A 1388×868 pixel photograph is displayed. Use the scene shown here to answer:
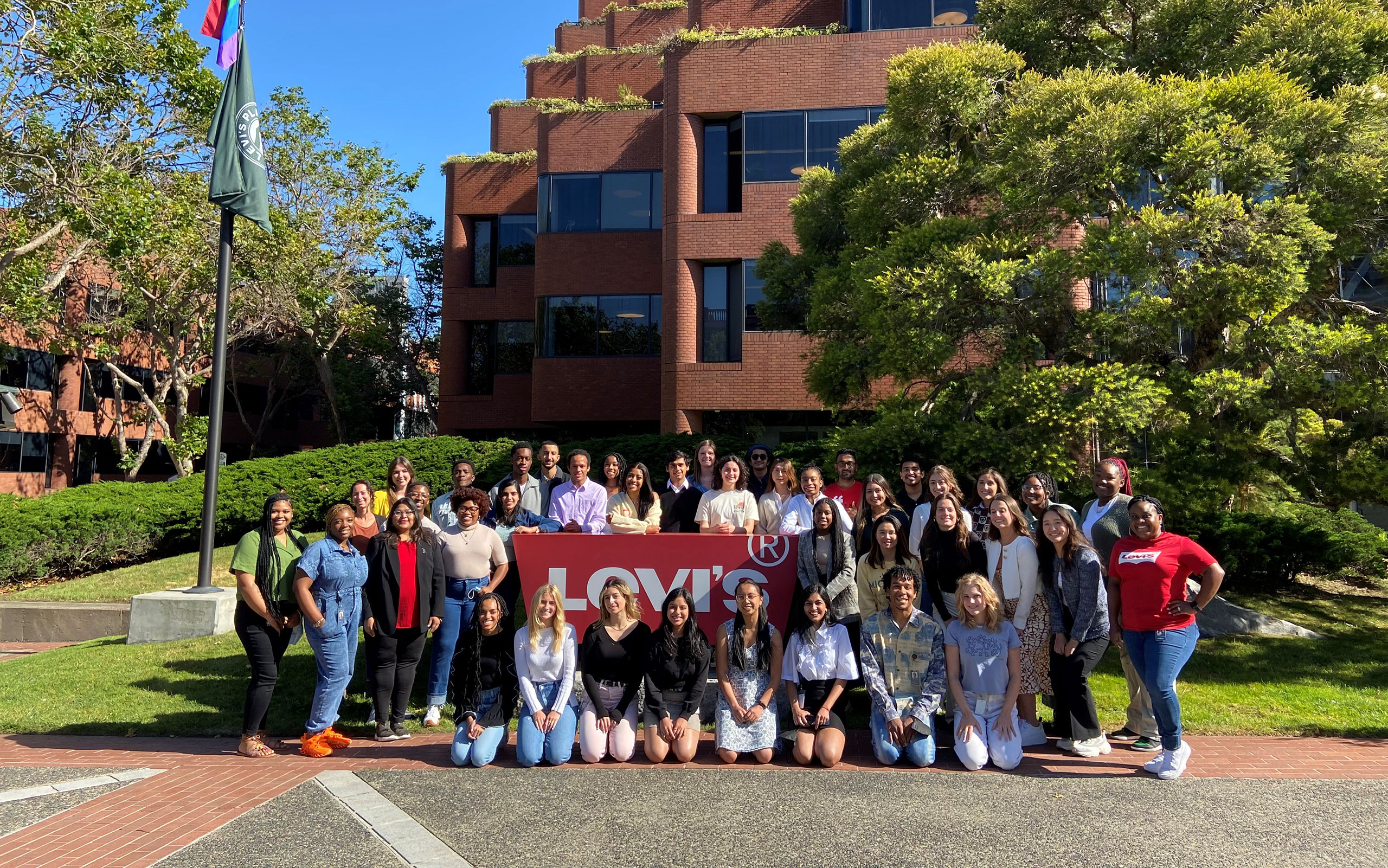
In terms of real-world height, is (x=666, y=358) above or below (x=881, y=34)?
below

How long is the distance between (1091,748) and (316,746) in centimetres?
522

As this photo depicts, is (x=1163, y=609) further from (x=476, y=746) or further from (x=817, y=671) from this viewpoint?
(x=476, y=746)

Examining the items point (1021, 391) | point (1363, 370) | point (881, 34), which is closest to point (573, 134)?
point (881, 34)

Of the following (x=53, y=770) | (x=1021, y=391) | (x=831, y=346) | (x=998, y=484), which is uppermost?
(x=831, y=346)

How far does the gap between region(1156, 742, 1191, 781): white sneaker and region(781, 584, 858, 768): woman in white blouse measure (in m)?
1.93

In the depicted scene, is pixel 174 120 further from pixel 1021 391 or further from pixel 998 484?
pixel 998 484

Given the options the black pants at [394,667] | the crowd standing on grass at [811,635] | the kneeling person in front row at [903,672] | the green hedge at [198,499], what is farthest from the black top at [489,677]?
the green hedge at [198,499]

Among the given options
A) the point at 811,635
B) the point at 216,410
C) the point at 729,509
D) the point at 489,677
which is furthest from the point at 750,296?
the point at 489,677

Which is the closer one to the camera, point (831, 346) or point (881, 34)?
point (831, 346)

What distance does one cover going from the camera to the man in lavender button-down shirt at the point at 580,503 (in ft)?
24.5

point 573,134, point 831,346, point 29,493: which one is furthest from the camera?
point 29,493

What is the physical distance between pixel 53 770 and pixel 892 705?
5.50 m

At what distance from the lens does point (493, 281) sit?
1094 inches

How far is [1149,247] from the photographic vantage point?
996 centimetres
